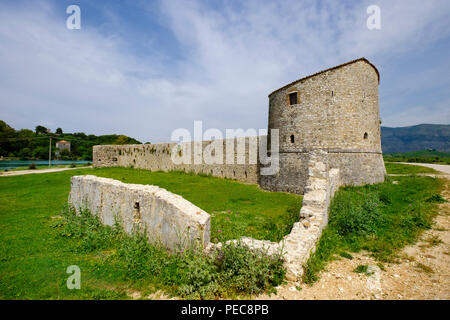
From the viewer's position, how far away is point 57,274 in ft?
13.5

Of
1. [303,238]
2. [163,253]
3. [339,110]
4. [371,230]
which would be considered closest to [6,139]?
[163,253]

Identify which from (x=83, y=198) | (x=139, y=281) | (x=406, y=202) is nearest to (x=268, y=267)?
(x=139, y=281)

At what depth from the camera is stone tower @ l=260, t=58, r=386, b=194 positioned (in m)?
12.7

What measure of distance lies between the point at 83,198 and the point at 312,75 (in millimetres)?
14465

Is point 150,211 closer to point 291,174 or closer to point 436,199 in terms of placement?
point 436,199

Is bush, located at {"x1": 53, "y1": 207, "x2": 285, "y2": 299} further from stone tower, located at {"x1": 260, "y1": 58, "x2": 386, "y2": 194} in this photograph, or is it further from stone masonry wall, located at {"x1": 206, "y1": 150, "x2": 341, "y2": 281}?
stone tower, located at {"x1": 260, "y1": 58, "x2": 386, "y2": 194}

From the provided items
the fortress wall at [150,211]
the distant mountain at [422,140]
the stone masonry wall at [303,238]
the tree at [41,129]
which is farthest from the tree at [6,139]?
the distant mountain at [422,140]

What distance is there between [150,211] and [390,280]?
5389 millimetres

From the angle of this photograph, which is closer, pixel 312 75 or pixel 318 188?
pixel 318 188

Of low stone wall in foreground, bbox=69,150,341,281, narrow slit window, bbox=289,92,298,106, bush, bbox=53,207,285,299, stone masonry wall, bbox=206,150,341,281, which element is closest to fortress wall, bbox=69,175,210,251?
low stone wall in foreground, bbox=69,150,341,281

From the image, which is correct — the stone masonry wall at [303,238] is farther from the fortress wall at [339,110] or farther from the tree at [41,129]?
the tree at [41,129]

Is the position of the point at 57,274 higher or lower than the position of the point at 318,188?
lower

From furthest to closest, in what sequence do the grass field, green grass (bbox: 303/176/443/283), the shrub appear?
the shrub → green grass (bbox: 303/176/443/283) → the grass field
